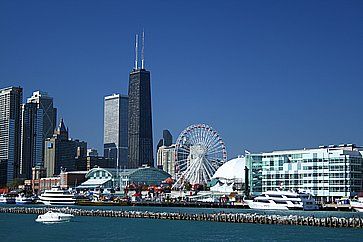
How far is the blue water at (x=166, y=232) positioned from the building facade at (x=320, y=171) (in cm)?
6872

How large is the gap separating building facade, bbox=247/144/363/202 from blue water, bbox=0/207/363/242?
68719 mm

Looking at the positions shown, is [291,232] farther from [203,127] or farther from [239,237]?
[203,127]

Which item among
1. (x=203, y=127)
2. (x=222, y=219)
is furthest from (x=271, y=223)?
(x=203, y=127)

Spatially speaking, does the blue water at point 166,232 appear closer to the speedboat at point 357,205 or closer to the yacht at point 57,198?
the speedboat at point 357,205

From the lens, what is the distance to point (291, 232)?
94.2m

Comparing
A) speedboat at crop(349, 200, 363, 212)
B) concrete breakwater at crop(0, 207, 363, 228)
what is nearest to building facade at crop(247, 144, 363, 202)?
speedboat at crop(349, 200, 363, 212)

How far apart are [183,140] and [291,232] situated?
105954 millimetres

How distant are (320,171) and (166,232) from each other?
87553 millimetres

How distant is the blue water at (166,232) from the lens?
8869cm

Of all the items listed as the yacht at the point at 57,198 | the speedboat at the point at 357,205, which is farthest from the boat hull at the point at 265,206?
the yacht at the point at 57,198

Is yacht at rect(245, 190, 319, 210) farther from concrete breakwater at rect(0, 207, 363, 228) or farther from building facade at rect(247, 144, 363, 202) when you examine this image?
concrete breakwater at rect(0, 207, 363, 228)

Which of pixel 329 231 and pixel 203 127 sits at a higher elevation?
pixel 203 127

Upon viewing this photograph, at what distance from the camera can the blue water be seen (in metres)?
88.7

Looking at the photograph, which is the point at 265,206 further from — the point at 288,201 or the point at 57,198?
the point at 57,198
